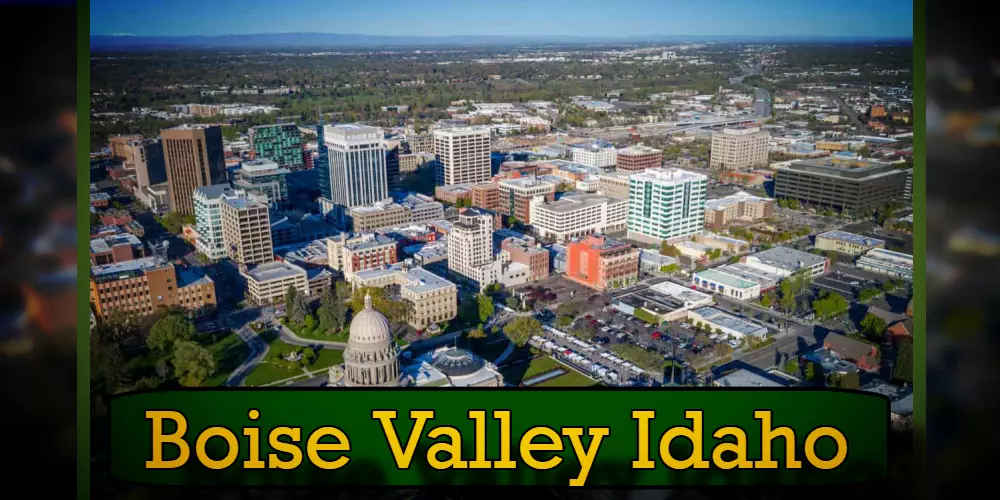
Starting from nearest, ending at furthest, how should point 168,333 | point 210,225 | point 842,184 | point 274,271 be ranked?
point 168,333 < point 274,271 < point 210,225 < point 842,184

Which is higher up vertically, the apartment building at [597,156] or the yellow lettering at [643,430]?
the apartment building at [597,156]

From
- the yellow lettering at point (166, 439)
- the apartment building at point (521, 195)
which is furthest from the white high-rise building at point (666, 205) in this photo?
the yellow lettering at point (166, 439)

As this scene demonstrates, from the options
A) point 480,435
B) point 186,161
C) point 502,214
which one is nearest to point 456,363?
point 480,435

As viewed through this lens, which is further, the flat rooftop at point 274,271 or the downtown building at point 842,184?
the downtown building at point 842,184

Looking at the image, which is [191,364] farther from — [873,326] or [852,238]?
[852,238]

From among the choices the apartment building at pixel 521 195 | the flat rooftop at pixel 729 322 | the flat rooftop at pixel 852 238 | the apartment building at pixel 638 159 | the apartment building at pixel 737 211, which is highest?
the apartment building at pixel 638 159
